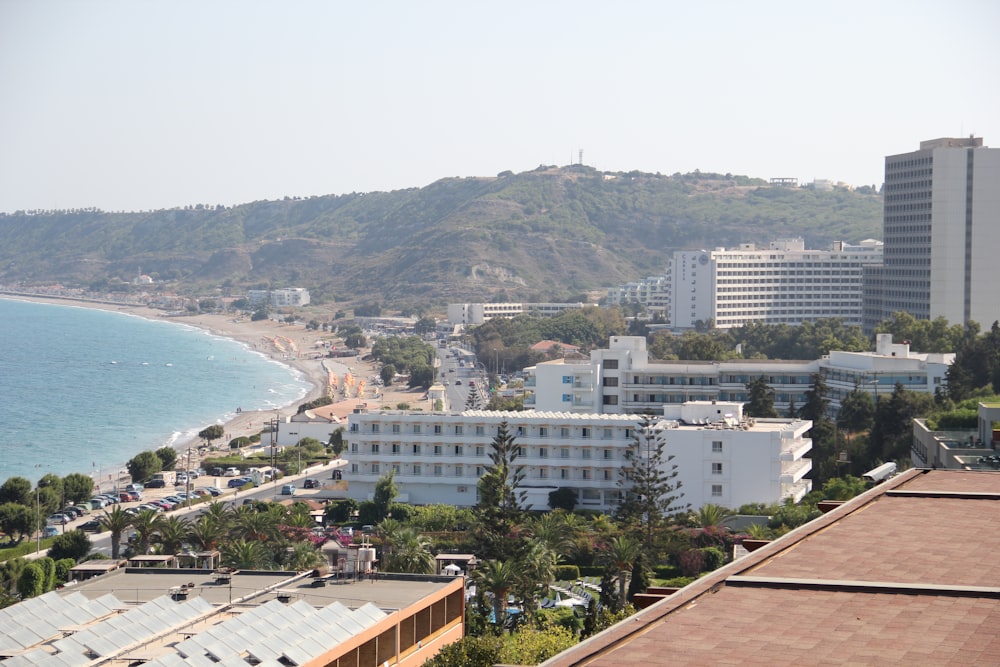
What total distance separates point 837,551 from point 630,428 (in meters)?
33.4

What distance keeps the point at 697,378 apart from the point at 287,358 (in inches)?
Result: 3240

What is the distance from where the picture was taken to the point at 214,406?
9738cm

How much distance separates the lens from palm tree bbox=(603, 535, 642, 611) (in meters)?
30.9

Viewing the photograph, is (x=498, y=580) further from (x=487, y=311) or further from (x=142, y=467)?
(x=487, y=311)

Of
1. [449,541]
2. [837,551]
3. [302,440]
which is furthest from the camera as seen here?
[302,440]

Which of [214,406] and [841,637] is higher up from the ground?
[841,637]

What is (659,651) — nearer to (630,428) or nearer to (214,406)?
(630,428)

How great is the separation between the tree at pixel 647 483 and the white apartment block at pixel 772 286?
7073 cm

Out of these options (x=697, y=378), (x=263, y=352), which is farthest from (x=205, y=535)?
(x=263, y=352)

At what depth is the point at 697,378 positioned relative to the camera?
5731 centimetres

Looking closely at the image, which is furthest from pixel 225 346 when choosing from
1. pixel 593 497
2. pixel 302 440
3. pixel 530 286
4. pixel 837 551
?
pixel 837 551

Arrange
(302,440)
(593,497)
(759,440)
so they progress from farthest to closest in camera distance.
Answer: (302,440), (593,497), (759,440)

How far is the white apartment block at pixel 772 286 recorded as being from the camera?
11525cm

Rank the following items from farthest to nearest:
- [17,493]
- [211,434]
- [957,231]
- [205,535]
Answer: [957,231], [211,434], [17,493], [205,535]
